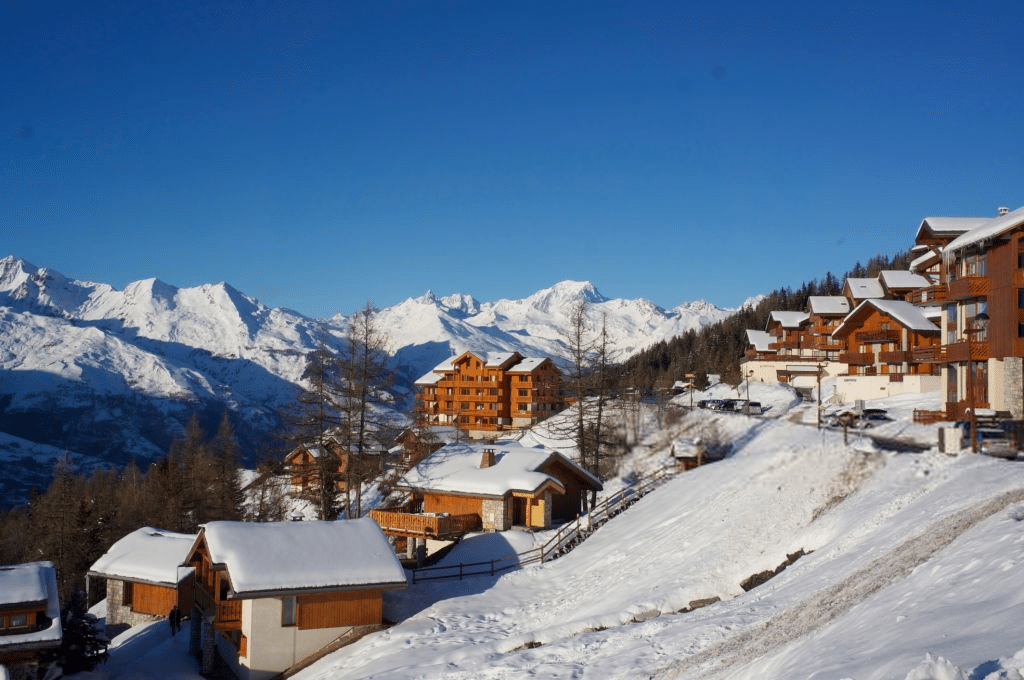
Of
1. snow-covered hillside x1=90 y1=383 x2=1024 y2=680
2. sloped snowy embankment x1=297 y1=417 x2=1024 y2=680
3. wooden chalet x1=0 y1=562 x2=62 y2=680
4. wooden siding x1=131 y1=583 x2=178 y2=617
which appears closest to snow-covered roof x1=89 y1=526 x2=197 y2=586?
wooden siding x1=131 y1=583 x2=178 y2=617

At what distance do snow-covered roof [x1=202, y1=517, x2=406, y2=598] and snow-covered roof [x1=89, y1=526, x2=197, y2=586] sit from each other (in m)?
11.9

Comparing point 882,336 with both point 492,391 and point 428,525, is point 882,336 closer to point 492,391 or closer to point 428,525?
point 428,525

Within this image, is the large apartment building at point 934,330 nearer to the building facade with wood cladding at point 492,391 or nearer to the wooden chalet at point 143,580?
the building facade with wood cladding at point 492,391

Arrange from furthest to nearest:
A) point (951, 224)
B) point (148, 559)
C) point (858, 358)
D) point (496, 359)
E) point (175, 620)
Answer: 1. point (496, 359)
2. point (858, 358)
3. point (951, 224)
4. point (148, 559)
5. point (175, 620)

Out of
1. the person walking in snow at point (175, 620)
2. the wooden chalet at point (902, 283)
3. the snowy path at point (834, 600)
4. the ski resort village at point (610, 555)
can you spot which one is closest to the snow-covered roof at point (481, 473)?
the ski resort village at point (610, 555)

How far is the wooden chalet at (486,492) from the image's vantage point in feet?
123

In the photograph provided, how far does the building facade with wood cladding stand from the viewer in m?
103

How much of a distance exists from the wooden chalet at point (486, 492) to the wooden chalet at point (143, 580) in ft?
33.7

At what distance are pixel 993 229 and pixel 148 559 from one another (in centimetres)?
4502

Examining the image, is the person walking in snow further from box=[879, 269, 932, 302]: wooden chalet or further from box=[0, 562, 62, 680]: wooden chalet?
box=[879, 269, 932, 302]: wooden chalet

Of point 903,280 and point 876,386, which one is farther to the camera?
point 903,280

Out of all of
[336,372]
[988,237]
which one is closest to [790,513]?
[988,237]

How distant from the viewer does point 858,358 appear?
65.1 m

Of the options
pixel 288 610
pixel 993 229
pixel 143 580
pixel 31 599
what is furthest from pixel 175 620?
pixel 993 229
